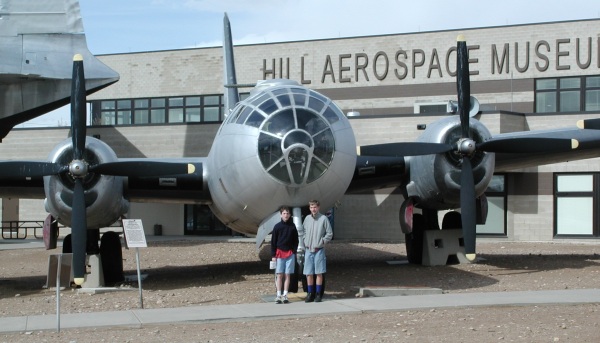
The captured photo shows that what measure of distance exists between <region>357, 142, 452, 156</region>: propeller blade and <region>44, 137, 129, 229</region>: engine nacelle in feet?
17.4

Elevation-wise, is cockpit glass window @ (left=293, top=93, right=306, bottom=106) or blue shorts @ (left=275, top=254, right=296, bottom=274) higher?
cockpit glass window @ (left=293, top=93, right=306, bottom=106)

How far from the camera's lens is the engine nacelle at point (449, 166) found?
1870 cm

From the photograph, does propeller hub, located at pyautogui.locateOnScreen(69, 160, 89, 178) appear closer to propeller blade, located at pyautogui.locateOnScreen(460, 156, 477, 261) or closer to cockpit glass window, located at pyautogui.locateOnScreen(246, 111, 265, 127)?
cockpit glass window, located at pyautogui.locateOnScreen(246, 111, 265, 127)

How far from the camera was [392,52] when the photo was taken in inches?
1501

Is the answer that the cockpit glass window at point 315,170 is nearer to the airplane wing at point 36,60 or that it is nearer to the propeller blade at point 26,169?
the propeller blade at point 26,169

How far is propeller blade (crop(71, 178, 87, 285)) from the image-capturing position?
16125mm

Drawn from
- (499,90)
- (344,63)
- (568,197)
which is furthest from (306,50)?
(568,197)

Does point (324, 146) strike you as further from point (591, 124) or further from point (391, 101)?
point (391, 101)

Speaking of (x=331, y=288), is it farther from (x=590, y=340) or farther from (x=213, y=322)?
(x=590, y=340)

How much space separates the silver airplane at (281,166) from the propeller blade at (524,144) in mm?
22

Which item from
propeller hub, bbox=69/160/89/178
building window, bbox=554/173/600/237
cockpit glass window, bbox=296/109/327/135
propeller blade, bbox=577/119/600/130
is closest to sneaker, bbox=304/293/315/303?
cockpit glass window, bbox=296/109/327/135

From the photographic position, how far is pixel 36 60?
33969 millimetres

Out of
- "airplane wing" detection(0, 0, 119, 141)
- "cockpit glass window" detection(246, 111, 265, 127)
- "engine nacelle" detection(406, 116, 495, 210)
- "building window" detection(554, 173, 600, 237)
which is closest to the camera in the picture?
"cockpit glass window" detection(246, 111, 265, 127)

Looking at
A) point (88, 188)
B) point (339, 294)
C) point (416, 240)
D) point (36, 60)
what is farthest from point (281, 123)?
point (36, 60)
